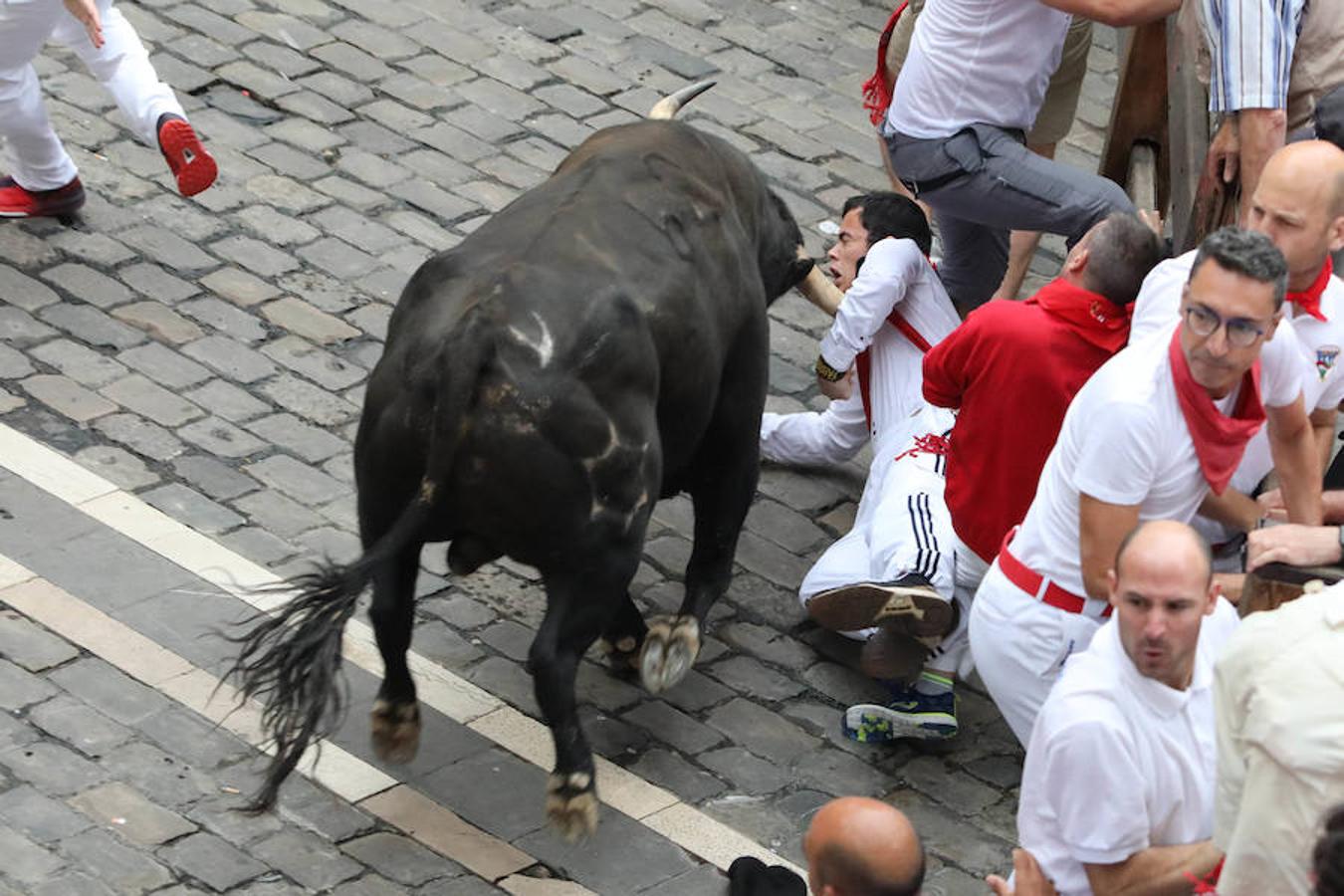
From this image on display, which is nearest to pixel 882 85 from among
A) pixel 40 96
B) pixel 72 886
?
pixel 40 96

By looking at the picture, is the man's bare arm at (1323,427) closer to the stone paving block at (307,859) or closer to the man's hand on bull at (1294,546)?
the man's hand on bull at (1294,546)

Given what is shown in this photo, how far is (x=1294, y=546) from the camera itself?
555 cm

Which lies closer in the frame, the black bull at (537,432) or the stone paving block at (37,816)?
the black bull at (537,432)

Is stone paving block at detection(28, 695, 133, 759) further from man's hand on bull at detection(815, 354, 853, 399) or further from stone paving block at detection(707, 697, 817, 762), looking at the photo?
man's hand on bull at detection(815, 354, 853, 399)

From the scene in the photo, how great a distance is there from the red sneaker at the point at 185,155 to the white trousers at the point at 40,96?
0.32 ft

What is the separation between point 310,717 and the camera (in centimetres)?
573

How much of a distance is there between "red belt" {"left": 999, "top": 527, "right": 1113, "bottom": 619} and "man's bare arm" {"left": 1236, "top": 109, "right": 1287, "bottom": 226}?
1549 millimetres

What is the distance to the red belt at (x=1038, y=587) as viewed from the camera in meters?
5.88

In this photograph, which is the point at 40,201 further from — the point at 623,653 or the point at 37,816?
the point at 37,816

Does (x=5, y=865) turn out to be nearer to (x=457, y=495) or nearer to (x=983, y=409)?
(x=457, y=495)

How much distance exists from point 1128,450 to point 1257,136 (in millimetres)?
1810

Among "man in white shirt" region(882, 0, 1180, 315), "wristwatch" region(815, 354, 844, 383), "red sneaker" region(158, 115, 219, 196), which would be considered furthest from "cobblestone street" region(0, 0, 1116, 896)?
"man in white shirt" region(882, 0, 1180, 315)

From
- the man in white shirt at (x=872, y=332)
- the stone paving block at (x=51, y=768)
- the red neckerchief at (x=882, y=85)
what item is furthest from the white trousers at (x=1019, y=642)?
the red neckerchief at (x=882, y=85)

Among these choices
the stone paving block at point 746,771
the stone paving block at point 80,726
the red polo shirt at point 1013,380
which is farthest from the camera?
the stone paving block at point 746,771
